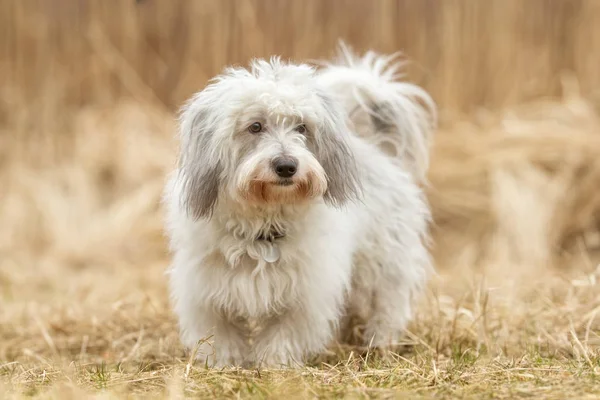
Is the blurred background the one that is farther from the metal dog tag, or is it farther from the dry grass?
the metal dog tag

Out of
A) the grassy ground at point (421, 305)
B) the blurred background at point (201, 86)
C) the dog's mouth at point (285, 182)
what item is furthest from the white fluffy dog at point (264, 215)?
the blurred background at point (201, 86)

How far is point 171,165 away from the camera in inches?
303

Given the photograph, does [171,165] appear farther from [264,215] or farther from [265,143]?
[265,143]

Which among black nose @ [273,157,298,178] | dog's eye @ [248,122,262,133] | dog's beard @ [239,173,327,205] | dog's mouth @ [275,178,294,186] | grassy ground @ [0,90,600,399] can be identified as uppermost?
dog's eye @ [248,122,262,133]

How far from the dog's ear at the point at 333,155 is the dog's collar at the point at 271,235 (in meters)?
0.25

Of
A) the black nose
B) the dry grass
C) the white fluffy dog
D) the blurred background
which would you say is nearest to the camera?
the black nose

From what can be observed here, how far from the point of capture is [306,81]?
164 inches

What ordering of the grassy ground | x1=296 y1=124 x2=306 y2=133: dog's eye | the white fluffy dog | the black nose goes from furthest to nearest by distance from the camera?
x1=296 y1=124 x2=306 y2=133: dog's eye
the white fluffy dog
the black nose
the grassy ground

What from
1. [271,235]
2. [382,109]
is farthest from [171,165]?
[271,235]

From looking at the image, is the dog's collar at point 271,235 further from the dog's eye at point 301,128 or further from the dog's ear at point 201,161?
the dog's eye at point 301,128

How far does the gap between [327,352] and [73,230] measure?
4441 mm

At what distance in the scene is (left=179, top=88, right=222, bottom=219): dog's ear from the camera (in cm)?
407

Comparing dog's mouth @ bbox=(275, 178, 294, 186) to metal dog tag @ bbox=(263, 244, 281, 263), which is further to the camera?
metal dog tag @ bbox=(263, 244, 281, 263)

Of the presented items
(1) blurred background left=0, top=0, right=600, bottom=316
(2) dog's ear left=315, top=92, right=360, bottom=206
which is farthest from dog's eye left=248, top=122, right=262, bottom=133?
(1) blurred background left=0, top=0, right=600, bottom=316
